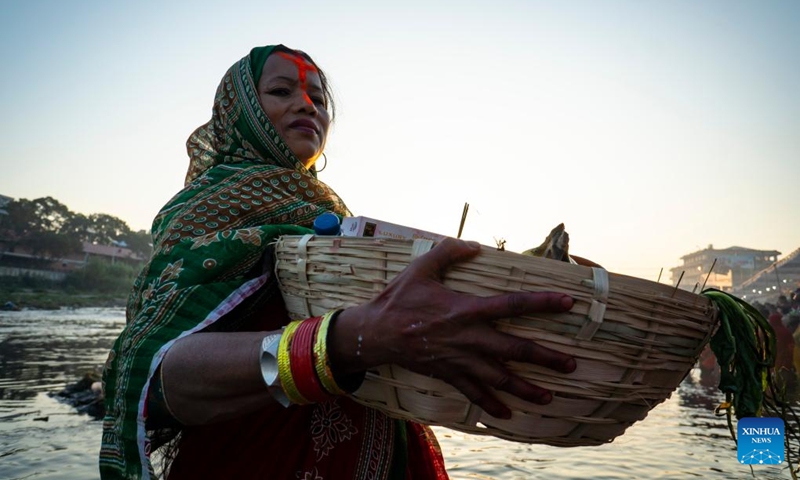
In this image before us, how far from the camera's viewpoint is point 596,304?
1.00 metres

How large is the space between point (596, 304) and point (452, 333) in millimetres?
275

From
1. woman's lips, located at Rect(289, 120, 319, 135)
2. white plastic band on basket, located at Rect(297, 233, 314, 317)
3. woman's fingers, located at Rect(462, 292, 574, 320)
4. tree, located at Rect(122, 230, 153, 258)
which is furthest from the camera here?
tree, located at Rect(122, 230, 153, 258)

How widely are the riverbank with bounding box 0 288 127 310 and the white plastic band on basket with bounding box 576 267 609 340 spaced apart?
4289 centimetres

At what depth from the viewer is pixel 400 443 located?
1791 mm

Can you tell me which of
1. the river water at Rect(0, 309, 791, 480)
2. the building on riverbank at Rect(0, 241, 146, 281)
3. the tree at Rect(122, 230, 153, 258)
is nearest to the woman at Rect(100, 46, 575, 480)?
the river water at Rect(0, 309, 791, 480)

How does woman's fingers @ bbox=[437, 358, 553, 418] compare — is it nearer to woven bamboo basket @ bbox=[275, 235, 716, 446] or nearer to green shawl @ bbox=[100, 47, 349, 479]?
woven bamboo basket @ bbox=[275, 235, 716, 446]

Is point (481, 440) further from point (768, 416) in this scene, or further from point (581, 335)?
point (581, 335)

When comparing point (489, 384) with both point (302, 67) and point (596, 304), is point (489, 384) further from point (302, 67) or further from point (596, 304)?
point (302, 67)

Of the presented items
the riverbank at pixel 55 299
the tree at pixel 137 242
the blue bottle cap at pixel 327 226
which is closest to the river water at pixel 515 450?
the blue bottle cap at pixel 327 226

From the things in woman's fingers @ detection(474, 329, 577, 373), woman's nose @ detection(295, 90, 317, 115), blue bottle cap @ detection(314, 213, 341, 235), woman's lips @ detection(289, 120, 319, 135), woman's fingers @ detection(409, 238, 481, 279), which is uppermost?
woman's nose @ detection(295, 90, 317, 115)

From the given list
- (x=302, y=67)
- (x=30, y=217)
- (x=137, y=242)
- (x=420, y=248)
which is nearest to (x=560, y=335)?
(x=420, y=248)

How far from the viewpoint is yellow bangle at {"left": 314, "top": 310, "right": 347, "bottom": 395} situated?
108cm

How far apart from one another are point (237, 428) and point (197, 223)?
0.60 metres

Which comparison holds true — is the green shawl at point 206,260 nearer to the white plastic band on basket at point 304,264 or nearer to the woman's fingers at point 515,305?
the white plastic band on basket at point 304,264
